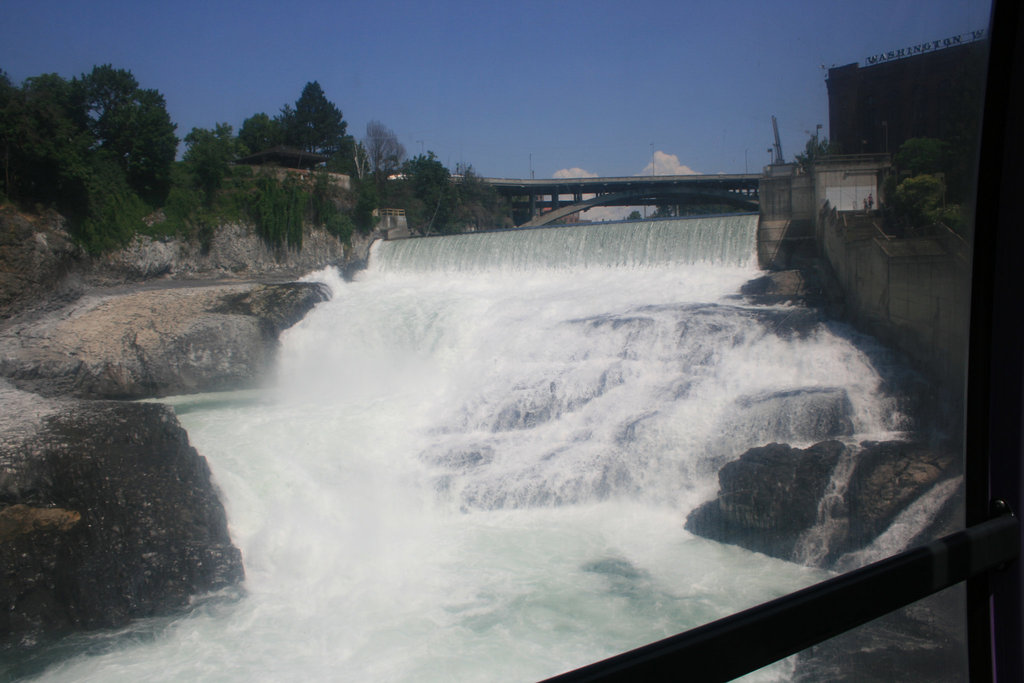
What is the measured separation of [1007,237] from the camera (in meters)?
1.01

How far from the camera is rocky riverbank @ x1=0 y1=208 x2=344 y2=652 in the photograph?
4.74 meters

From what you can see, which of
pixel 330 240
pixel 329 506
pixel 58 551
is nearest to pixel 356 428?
pixel 329 506

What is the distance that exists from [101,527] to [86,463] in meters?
0.59

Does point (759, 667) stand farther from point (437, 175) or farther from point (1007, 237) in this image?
point (437, 175)

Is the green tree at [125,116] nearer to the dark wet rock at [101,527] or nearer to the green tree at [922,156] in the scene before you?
the green tree at [922,156]

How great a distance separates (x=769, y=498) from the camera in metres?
5.45

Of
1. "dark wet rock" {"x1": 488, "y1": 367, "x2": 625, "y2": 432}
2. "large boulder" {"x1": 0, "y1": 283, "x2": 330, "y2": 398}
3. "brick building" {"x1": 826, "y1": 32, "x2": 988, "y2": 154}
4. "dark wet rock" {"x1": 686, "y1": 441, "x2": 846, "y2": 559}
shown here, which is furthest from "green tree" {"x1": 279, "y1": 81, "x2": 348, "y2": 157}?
"large boulder" {"x1": 0, "y1": 283, "x2": 330, "y2": 398}

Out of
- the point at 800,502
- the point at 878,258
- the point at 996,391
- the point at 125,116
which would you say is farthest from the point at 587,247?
the point at 996,391

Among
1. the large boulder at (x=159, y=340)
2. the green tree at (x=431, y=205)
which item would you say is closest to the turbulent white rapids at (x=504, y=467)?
the large boulder at (x=159, y=340)

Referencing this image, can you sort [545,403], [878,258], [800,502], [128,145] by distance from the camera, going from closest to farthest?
[128,145], [878,258], [800,502], [545,403]

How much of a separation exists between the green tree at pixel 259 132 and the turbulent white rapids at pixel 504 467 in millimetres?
1795

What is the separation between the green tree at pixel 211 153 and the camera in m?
1.88

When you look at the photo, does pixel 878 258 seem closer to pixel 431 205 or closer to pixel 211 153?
pixel 211 153

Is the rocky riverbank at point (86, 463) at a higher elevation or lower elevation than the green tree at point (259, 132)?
lower
